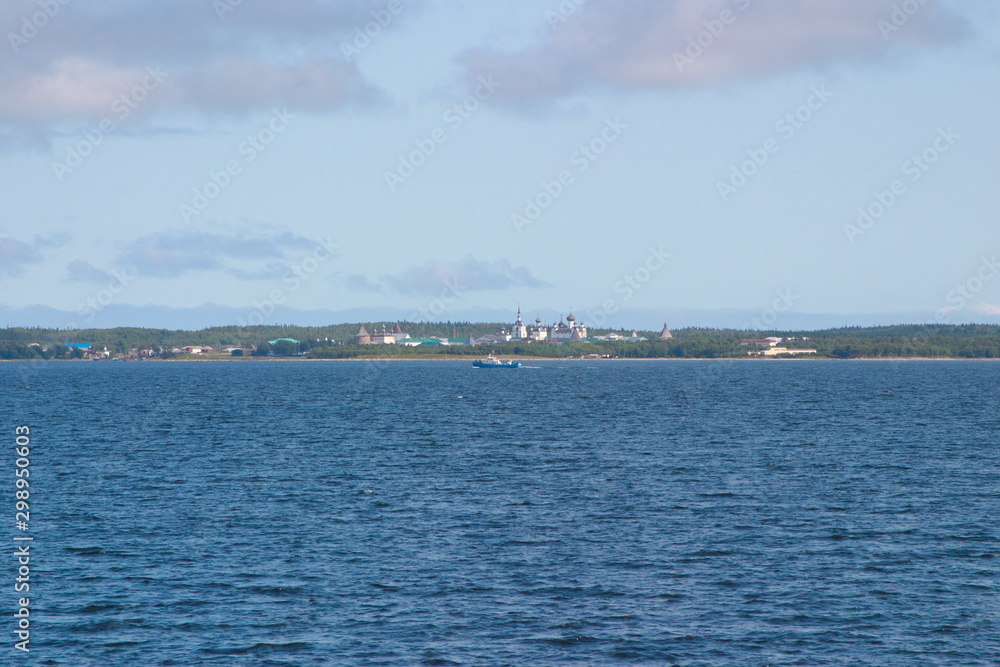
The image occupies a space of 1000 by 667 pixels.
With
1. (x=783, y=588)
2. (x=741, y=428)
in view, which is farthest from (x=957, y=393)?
(x=783, y=588)

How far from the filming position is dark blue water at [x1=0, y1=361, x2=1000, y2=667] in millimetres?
31047

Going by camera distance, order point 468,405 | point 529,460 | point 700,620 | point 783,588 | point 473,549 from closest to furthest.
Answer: point 700,620
point 783,588
point 473,549
point 529,460
point 468,405

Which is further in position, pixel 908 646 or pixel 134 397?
pixel 134 397

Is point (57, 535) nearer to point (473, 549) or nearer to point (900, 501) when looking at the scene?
point (473, 549)

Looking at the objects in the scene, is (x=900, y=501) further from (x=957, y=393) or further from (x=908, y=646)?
(x=957, y=393)

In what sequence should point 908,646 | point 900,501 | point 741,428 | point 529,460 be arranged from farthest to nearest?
point 741,428
point 529,460
point 900,501
point 908,646

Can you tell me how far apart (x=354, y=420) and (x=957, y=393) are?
101 meters

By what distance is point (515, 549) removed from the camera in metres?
42.2

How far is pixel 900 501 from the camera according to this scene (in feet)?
174

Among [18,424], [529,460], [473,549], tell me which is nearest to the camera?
[473,549]

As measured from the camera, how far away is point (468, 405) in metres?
132

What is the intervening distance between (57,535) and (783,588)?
1303 inches

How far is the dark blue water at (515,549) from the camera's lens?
102 ft

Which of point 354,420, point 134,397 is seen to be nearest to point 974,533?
point 354,420
